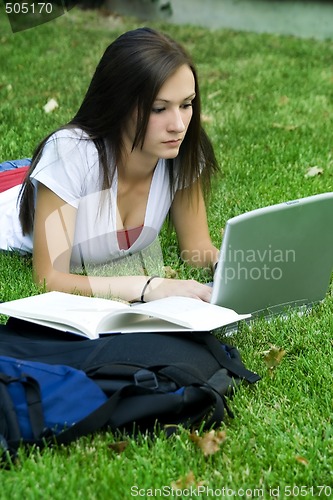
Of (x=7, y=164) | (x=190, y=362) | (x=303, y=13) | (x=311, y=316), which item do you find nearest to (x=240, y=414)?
(x=190, y=362)

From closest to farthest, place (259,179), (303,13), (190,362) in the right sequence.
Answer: (190,362) → (259,179) → (303,13)

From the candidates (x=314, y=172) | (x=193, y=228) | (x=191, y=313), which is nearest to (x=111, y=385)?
(x=191, y=313)

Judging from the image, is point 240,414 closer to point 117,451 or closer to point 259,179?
point 117,451

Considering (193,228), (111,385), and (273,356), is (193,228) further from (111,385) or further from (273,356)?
(111,385)

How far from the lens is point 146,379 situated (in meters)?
2.34

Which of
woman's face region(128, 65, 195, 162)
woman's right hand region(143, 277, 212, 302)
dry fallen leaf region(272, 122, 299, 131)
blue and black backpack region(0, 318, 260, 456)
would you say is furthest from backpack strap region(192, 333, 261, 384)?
dry fallen leaf region(272, 122, 299, 131)

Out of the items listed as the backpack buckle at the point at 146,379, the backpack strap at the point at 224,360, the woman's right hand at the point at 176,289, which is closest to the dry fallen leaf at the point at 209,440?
the backpack buckle at the point at 146,379

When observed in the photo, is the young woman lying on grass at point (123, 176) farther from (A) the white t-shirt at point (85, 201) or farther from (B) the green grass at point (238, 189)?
(B) the green grass at point (238, 189)

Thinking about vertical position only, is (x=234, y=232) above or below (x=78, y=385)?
above

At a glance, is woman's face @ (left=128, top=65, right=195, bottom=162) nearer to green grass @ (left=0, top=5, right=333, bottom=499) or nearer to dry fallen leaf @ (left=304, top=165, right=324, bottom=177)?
green grass @ (left=0, top=5, right=333, bottom=499)

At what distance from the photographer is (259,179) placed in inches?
194

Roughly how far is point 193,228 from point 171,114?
735mm

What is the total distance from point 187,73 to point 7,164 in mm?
1505

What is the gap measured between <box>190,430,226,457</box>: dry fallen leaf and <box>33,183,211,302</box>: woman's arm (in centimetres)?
93
